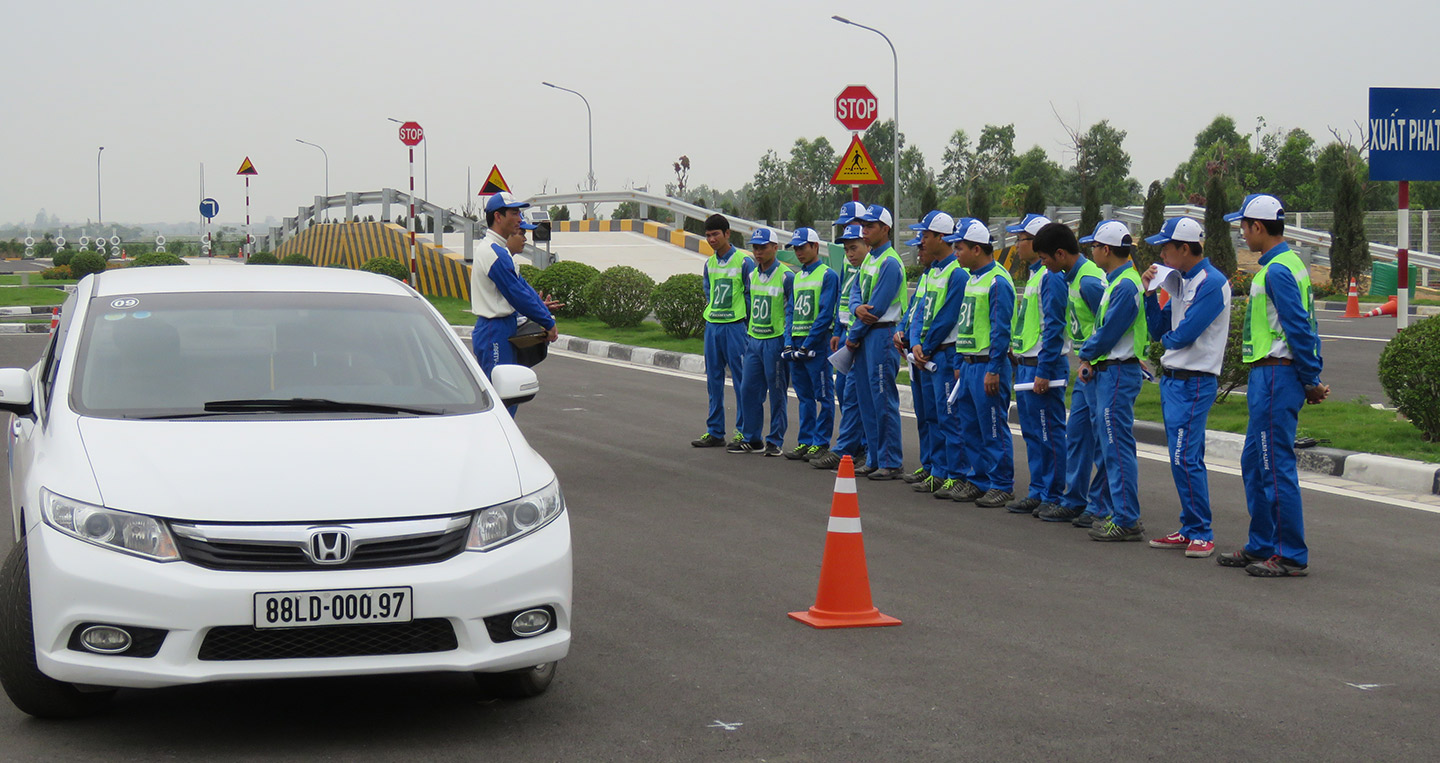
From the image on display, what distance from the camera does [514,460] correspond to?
4895 millimetres

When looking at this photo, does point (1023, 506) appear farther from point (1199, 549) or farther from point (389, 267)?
point (389, 267)

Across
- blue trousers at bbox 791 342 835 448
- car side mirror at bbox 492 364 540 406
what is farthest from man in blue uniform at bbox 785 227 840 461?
car side mirror at bbox 492 364 540 406

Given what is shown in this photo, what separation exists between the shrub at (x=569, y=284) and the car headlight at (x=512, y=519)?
2056 cm

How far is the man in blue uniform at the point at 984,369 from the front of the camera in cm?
925

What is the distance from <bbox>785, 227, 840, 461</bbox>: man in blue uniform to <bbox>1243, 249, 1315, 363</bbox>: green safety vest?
14.1 feet

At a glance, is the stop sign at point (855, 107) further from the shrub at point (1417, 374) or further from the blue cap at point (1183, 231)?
Result: the blue cap at point (1183, 231)

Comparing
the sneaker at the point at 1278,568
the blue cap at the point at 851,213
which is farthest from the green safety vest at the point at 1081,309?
the blue cap at the point at 851,213

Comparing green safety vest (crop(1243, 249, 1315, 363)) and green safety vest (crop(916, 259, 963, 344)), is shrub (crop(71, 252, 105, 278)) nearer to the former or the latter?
green safety vest (crop(916, 259, 963, 344))

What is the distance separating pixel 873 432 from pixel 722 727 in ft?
19.7

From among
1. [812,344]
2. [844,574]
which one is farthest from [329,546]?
[812,344]

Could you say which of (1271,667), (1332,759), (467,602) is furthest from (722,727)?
(1271,667)

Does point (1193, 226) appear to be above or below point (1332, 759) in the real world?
above

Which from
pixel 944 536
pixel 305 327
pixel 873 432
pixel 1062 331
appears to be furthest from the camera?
pixel 873 432

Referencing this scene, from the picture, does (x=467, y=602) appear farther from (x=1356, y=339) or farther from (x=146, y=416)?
(x=1356, y=339)
